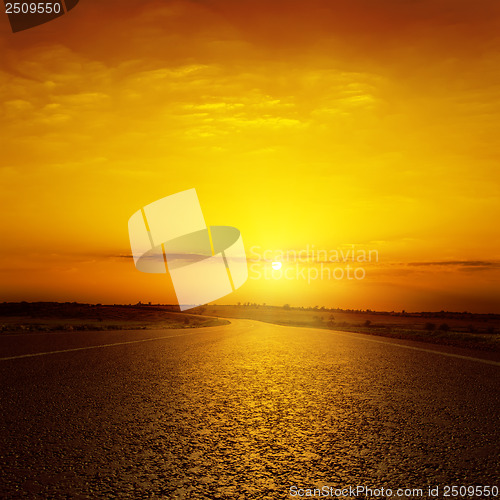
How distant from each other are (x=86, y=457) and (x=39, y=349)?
25.2 feet

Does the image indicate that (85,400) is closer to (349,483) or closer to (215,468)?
(215,468)

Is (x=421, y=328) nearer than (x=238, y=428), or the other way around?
(x=238, y=428)

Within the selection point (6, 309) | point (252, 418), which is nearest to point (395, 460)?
point (252, 418)

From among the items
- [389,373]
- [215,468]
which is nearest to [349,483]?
[215,468]

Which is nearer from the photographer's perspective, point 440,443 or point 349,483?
point 349,483

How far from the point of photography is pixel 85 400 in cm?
554

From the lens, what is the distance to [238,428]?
14.6ft

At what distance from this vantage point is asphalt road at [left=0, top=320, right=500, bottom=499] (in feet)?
10.4

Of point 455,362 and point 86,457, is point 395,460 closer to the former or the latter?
point 86,457

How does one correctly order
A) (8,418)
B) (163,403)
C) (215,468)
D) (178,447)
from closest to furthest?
(215,468)
(178,447)
(8,418)
(163,403)

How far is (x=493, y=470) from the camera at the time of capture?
338 cm

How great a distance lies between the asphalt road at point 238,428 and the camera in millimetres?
3170

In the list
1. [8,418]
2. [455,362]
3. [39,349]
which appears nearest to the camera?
[8,418]

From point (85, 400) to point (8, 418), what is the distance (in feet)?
3.19
